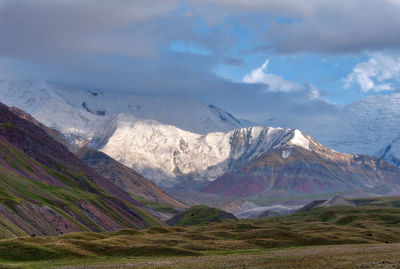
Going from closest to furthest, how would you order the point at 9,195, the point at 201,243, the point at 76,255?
the point at 76,255, the point at 201,243, the point at 9,195

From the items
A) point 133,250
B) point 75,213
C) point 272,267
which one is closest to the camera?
point 272,267

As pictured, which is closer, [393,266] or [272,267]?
[393,266]

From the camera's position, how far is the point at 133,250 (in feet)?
302

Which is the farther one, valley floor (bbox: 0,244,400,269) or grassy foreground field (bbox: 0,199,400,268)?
grassy foreground field (bbox: 0,199,400,268)

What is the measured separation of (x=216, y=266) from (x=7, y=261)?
29222mm

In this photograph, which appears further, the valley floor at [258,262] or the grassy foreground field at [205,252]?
the grassy foreground field at [205,252]

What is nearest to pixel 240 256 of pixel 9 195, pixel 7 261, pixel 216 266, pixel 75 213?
pixel 216 266

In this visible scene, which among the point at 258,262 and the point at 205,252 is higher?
the point at 258,262

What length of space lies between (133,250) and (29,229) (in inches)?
2466

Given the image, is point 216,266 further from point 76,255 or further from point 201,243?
point 201,243

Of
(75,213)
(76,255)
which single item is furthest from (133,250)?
(75,213)

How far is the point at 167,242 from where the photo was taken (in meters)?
106

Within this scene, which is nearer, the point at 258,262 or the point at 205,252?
the point at 258,262

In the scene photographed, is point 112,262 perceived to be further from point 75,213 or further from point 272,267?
point 75,213
